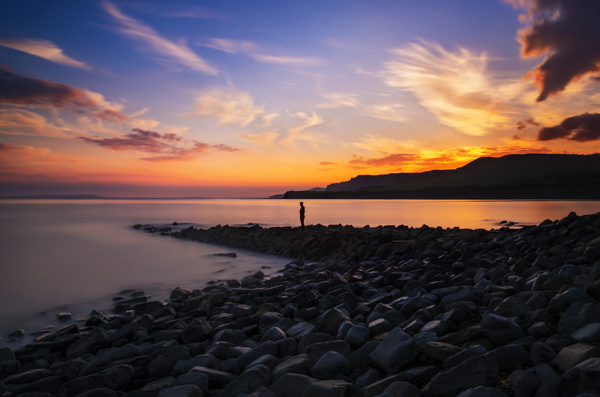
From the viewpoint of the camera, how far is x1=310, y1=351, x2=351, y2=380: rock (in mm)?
3687

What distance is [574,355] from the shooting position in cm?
316

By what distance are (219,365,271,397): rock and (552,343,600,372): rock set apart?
2.72 m

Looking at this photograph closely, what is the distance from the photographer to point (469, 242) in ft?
40.5

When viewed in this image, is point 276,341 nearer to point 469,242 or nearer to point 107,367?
point 107,367

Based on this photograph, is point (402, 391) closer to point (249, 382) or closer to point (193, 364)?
point (249, 382)

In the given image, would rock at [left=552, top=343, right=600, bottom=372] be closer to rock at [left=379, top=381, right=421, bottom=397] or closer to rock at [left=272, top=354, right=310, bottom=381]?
rock at [left=379, top=381, right=421, bottom=397]

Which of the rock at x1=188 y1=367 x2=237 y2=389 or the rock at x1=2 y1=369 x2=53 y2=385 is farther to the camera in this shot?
the rock at x1=2 y1=369 x2=53 y2=385

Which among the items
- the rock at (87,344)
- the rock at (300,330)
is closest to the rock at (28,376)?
the rock at (87,344)

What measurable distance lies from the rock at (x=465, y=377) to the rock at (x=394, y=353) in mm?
520

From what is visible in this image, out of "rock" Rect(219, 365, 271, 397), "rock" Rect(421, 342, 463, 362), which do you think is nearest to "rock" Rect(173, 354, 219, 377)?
"rock" Rect(219, 365, 271, 397)

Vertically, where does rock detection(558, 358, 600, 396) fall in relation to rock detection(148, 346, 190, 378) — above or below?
above

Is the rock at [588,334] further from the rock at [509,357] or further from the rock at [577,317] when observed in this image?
the rock at [509,357]

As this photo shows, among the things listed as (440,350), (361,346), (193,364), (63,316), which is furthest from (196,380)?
(63,316)

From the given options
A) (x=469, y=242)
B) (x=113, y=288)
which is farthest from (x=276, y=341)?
(x=469, y=242)
